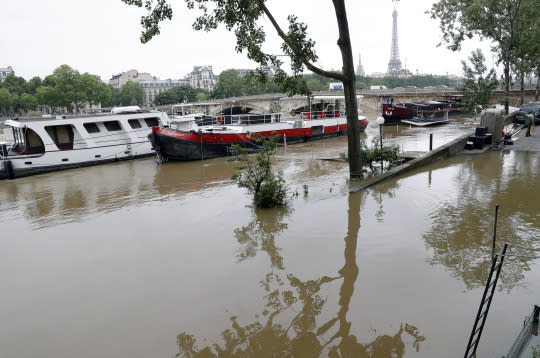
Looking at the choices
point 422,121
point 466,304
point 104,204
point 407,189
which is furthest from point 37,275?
point 422,121

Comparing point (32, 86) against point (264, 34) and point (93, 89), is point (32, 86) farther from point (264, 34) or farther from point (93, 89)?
point (264, 34)

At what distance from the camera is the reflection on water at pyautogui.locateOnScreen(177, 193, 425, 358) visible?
4219mm

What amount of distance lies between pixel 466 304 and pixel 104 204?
1145 centimetres

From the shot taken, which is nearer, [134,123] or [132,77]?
[134,123]

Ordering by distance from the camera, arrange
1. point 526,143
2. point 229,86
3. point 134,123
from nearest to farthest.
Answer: point 526,143 → point 134,123 → point 229,86

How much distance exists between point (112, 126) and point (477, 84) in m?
25.5

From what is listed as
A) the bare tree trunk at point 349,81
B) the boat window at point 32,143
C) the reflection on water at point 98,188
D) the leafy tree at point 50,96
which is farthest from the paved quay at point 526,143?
the leafy tree at point 50,96

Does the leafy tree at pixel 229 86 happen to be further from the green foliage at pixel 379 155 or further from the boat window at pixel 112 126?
the green foliage at pixel 379 155

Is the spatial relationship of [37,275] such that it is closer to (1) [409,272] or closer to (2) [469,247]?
(1) [409,272]

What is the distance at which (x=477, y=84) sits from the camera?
2722 cm

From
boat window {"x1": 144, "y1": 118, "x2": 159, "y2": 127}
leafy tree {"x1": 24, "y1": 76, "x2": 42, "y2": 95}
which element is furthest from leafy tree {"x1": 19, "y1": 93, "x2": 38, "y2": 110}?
boat window {"x1": 144, "y1": 118, "x2": 159, "y2": 127}

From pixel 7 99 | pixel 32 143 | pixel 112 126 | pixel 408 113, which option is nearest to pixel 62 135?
pixel 32 143

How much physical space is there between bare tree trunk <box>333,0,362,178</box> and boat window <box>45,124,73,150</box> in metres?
17.7

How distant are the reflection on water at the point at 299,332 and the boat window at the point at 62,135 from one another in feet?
65.7
